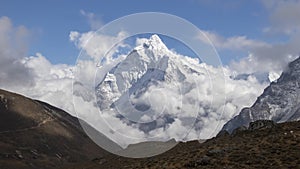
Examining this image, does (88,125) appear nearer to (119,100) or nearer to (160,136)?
(119,100)

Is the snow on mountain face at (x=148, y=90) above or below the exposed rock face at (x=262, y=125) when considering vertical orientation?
below

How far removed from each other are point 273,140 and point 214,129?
1576 inches

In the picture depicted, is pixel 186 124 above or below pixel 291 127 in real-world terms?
below

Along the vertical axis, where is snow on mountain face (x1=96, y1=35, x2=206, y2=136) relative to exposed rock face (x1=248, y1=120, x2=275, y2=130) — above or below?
below

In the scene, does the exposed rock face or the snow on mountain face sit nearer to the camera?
the snow on mountain face

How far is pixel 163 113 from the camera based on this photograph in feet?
92.8

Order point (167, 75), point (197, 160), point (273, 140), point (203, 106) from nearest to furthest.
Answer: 1. point (167, 75)
2. point (203, 106)
3. point (197, 160)
4. point (273, 140)

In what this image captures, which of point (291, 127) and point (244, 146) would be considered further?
point (291, 127)

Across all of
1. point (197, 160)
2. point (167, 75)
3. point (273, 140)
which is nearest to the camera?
point (167, 75)

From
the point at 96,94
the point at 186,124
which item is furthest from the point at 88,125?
the point at 186,124

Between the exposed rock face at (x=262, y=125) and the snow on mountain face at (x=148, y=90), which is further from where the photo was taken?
the exposed rock face at (x=262, y=125)

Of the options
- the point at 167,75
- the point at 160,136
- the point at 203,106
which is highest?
the point at 167,75

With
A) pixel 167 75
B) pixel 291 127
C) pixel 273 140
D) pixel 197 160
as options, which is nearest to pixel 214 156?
pixel 197 160

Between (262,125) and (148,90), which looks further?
(262,125)
